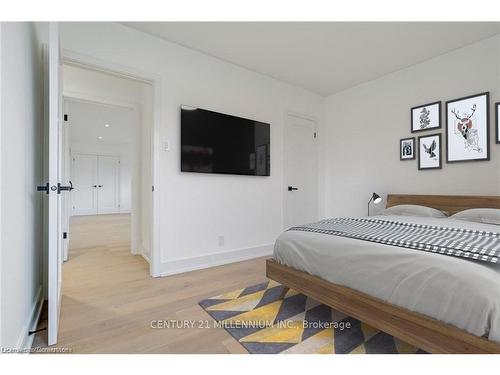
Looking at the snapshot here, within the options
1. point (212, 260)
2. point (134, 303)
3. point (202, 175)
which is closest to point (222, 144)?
point (202, 175)

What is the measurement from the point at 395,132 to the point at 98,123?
6281 millimetres

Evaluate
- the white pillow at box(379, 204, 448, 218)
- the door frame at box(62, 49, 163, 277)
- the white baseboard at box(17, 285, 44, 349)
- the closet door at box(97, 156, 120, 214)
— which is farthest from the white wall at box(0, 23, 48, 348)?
the closet door at box(97, 156, 120, 214)

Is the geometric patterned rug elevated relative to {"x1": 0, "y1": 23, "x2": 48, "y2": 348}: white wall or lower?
lower

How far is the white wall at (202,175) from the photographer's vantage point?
97.9 inches

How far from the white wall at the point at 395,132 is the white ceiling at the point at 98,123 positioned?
3.30 metres

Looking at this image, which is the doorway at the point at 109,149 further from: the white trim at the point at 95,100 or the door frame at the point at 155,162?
the door frame at the point at 155,162

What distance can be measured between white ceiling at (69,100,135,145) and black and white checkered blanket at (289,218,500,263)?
10.4 ft

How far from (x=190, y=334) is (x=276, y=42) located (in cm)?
286

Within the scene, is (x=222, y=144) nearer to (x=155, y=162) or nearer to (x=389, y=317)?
(x=155, y=162)

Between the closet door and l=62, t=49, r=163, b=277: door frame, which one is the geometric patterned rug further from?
the closet door

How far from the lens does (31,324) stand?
158 cm

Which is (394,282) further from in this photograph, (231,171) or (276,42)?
(276,42)

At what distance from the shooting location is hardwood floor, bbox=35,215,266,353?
1.47m
